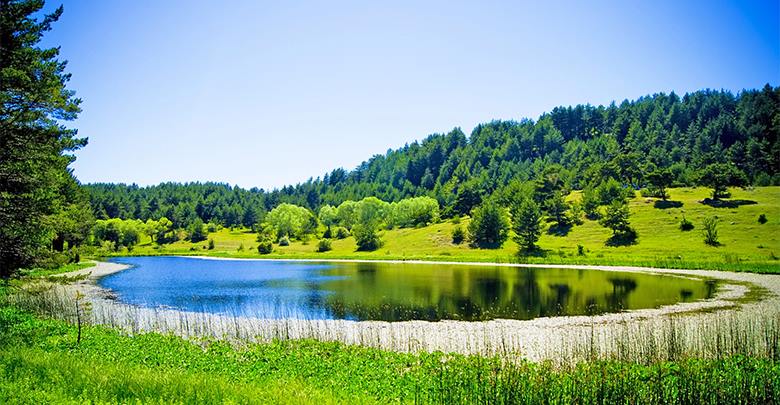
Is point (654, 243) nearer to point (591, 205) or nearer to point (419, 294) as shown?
point (591, 205)

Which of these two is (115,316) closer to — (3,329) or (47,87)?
(3,329)

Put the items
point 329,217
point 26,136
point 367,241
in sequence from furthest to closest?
point 329,217, point 367,241, point 26,136

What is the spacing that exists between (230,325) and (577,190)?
13942 cm

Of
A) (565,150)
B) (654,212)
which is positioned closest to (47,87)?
(654,212)

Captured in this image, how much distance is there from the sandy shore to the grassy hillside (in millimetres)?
34962

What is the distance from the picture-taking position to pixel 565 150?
19388 cm

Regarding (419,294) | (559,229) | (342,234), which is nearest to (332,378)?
(419,294)

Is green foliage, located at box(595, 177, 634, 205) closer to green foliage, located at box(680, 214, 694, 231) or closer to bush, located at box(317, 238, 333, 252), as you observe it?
green foliage, located at box(680, 214, 694, 231)

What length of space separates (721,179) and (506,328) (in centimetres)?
10483

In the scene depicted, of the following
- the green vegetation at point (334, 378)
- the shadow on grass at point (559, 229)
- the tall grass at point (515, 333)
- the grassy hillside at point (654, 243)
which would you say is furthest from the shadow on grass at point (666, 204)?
the green vegetation at point (334, 378)

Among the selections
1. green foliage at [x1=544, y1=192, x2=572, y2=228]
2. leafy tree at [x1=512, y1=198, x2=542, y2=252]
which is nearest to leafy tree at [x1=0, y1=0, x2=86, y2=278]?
leafy tree at [x1=512, y1=198, x2=542, y2=252]

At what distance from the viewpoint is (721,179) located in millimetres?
103062

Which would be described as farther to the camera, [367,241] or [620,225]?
[367,241]

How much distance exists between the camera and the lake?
107 ft
